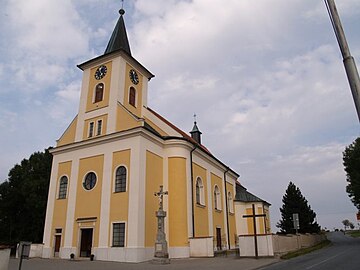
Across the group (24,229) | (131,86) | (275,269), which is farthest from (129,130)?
(24,229)

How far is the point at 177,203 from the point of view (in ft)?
78.4

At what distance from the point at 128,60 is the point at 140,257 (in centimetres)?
1571

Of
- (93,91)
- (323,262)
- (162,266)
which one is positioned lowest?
(162,266)

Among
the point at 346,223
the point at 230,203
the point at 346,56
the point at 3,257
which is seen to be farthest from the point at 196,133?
the point at 346,223

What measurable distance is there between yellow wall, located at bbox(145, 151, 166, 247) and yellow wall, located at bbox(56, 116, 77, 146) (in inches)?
287

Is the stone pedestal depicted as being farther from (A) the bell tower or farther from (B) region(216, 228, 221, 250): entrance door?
(B) region(216, 228, 221, 250): entrance door

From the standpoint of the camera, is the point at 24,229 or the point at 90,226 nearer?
the point at 90,226

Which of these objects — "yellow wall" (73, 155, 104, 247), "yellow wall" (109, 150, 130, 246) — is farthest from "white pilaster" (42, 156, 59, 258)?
"yellow wall" (109, 150, 130, 246)

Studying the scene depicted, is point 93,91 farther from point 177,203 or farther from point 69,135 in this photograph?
point 177,203

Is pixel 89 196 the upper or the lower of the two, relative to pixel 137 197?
upper

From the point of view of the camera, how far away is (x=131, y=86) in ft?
89.5

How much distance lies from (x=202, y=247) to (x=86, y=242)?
803cm

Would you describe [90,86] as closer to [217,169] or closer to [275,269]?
[217,169]

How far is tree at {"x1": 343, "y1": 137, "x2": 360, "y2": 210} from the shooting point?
3628 centimetres
